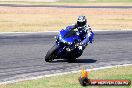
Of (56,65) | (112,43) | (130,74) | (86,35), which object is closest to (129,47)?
(112,43)

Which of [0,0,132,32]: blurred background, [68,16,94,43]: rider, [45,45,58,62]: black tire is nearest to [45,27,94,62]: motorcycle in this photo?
[45,45,58,62]: black tire

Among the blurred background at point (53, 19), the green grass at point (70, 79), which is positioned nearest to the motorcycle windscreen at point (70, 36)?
the green grass at point (70, 79)

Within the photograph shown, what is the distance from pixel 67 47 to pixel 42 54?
8.45 ft

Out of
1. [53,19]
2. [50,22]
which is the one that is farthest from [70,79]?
[53,19]

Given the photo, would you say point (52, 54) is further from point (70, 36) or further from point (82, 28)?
point (82, 28)

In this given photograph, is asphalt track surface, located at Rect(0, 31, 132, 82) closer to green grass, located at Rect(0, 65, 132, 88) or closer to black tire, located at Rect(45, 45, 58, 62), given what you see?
black tire, located at Rect(45, 45, 58, 62)

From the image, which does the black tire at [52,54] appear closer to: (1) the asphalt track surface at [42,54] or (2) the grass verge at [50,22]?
(1) the asphalt track surface at [42,54]

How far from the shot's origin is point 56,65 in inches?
648

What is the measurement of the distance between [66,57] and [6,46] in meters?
5.22

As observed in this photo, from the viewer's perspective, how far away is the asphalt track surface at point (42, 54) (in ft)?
50.3

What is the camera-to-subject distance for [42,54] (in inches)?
762

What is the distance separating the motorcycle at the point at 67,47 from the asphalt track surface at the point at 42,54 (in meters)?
0.27

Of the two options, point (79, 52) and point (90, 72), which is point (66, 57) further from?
point (90, 72)

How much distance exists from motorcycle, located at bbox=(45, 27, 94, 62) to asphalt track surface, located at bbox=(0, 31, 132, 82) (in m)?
0.27
